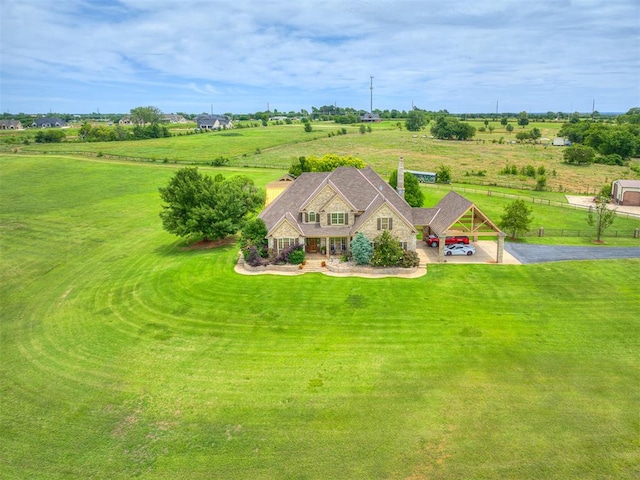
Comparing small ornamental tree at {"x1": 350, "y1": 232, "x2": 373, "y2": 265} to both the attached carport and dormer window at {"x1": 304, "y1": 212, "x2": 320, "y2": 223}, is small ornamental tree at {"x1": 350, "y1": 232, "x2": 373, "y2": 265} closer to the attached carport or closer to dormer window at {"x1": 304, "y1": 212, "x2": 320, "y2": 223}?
dormer window at {"x1": 304, "y1": 212, "x2": 320, "y2": 223}

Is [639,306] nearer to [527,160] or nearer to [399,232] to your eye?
[399,232]

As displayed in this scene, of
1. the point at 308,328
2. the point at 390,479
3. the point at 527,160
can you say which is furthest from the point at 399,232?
the point at 527,160

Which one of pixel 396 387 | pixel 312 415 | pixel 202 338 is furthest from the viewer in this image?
pixel 202 338

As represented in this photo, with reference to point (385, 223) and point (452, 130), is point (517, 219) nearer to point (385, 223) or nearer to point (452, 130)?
point (385, 223)

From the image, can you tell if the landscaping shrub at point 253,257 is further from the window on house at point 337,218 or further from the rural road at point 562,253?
the rural road at point 562,253

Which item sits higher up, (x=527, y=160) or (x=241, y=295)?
(x=527, y=160)

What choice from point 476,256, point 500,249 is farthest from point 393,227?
point 500,249

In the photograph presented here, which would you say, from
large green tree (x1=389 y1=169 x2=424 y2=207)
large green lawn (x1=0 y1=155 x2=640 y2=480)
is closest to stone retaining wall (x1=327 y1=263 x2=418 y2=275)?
large green lawn (x1=0 y1=155 x2=640 y2=480)

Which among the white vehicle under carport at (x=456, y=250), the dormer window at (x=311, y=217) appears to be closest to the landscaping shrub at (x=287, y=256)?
the dormer window at (x=311, y=217)
